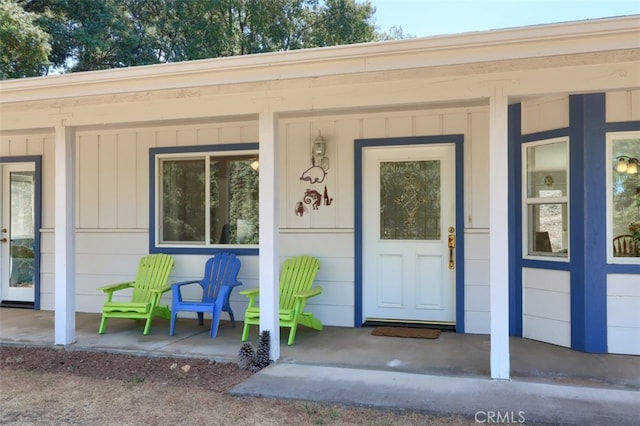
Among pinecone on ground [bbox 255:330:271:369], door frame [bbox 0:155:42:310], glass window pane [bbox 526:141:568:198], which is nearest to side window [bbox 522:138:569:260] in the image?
glass window pane [bbox 526:141:568:198]

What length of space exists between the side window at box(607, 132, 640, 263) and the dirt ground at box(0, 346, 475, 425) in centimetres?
226

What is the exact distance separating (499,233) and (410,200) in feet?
5.98

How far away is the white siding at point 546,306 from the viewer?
4.38 m

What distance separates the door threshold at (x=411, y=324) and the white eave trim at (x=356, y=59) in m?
2.73

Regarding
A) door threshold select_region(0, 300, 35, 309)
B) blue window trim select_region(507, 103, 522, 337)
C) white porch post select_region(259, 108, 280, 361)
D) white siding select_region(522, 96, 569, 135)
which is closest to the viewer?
white porch post select_region(259, 108, 280, 361)

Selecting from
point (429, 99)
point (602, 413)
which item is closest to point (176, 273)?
point (429, 99)

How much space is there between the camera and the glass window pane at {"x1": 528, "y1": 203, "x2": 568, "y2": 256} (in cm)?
447

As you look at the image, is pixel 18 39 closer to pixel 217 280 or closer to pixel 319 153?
pixel 217 280

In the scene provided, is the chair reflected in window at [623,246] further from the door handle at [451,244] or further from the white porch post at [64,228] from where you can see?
the white porch post at [64,228]

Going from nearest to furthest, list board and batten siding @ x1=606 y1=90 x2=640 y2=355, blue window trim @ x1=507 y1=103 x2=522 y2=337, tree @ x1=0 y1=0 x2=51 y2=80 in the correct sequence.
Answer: board and batten siding @ x1=606 y1=90 x2=640 y2=355, blue window trim @ x1=507 y1=103 x2=522 y2=337, tree @ x1=0 y1=0 x2=51 y2=80

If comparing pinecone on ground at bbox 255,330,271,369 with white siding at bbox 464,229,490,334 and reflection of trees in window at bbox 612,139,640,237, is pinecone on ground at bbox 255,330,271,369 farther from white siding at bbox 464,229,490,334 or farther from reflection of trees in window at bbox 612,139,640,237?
reflection of trees in window at bbox 612,139,640,237

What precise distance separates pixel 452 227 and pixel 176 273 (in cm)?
307

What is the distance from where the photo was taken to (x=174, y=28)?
1162 centimetres

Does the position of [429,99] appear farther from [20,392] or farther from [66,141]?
[20,392]
